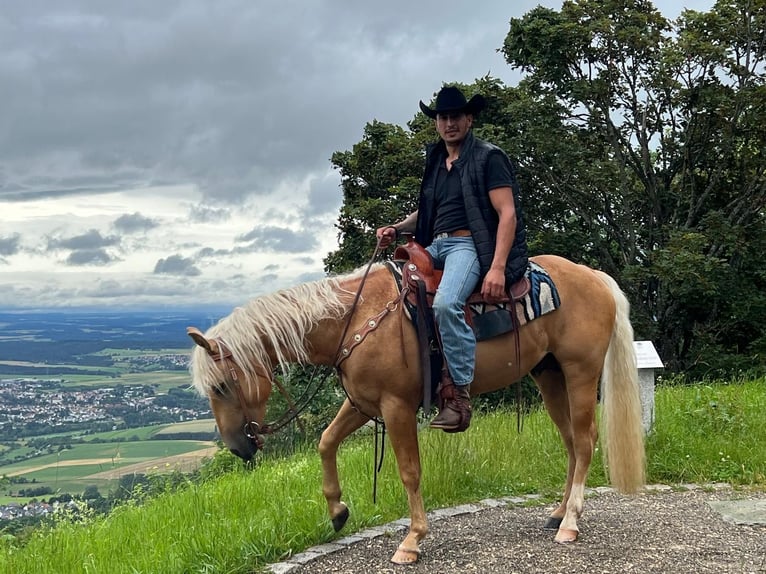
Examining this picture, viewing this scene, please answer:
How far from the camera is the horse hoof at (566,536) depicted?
4.54 metres

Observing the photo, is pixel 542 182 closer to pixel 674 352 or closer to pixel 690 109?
pixel 690 109

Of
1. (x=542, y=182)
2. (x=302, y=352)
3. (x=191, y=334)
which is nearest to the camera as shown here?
(x=191, y=334)

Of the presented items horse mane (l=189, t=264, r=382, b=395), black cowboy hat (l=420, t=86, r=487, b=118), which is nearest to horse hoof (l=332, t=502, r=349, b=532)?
horse mane (l=189, t=264, r=382, b=395)

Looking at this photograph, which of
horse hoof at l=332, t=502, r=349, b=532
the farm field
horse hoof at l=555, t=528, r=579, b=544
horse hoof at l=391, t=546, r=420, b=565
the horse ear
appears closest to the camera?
the horse ear

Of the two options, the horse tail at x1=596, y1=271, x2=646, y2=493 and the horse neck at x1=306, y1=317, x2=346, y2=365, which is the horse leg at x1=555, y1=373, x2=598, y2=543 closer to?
the horse tail at x1=596, y1=271, x2=646, y2=493

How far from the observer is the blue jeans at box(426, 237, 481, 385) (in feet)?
13.6

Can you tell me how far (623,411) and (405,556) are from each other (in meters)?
1.85

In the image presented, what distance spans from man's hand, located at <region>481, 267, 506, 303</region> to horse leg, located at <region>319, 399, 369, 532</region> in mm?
1090

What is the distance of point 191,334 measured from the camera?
13.0 feet

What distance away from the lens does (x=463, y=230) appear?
14.8 ft

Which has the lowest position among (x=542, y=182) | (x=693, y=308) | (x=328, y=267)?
(x=693, y=308)

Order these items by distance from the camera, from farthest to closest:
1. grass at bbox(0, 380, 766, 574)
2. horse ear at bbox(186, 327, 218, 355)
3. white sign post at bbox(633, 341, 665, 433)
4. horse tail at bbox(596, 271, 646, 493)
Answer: white sign post at bbox(633, 341, 665, 433) → horse tail at bbox(596, 271, 646, 493) → grass at bbox(0, 380, 766, 574) → horse ear at bbox(186, 327, 218, 355)

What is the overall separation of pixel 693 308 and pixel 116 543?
14366 millimetres

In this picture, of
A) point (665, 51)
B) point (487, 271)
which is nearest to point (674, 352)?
point (665, 51)
